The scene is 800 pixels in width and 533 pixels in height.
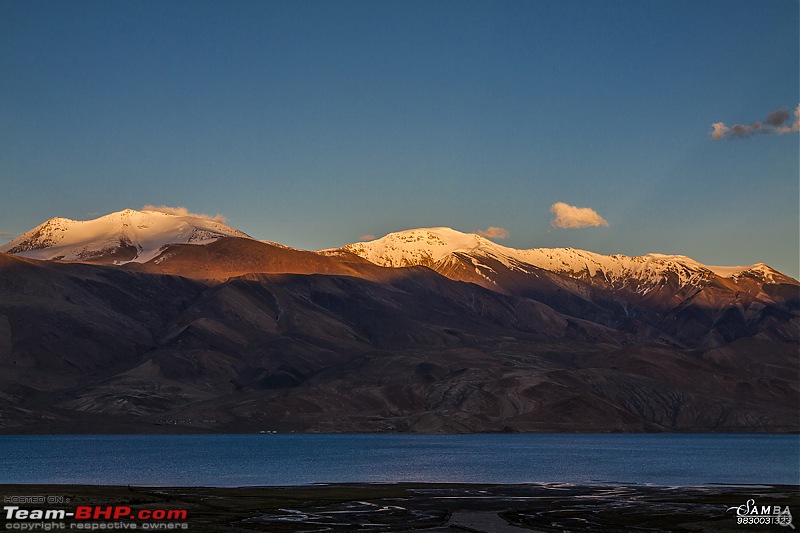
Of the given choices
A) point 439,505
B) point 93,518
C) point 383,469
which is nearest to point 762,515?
point 439,505

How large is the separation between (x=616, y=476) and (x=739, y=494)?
34.2m

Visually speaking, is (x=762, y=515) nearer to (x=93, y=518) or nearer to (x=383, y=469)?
(x=93, y=518)

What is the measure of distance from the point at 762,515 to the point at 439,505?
2827 cm

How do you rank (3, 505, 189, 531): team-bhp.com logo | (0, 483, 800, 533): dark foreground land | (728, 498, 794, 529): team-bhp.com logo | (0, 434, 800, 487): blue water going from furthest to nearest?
(0, 434, 800, 487): blue water, (728, 498, 794, 529): team-bhp.com logo, (0, 483, 800, 533): dark foreground land, (3, 505, 189, 531): team-bhp.com logo

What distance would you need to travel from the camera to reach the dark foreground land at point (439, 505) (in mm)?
85312

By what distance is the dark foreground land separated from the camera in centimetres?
8531

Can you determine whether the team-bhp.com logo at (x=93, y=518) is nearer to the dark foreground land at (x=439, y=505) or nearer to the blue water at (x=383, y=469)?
the dark foreground land at (x=439, y=505)

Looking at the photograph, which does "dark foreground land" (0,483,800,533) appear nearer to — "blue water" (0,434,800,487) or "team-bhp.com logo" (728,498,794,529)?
"team-bhp.com logo" (728,498,794,529)

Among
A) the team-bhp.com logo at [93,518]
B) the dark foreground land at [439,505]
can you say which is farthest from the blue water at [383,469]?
the team-bhp.com logo at [93,518]

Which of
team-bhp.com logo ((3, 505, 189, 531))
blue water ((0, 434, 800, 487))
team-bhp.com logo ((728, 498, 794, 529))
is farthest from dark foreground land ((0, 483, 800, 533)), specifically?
blue water ((0, 434, 800, 487))

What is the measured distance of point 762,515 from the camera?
94.1 metres

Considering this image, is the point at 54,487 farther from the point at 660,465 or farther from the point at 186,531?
the point at 660,465

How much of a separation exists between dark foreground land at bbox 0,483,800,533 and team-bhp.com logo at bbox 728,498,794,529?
800 mm

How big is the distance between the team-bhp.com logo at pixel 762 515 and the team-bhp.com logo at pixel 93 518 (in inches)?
1734
